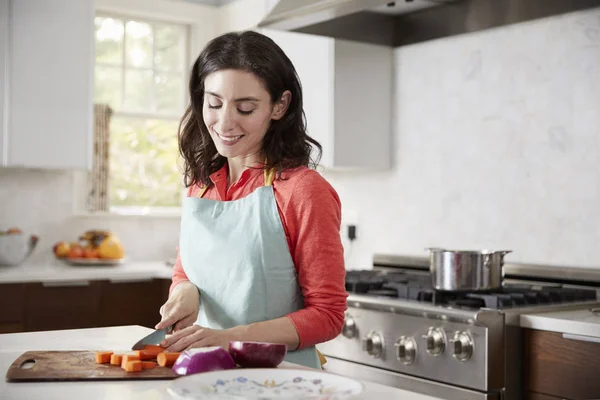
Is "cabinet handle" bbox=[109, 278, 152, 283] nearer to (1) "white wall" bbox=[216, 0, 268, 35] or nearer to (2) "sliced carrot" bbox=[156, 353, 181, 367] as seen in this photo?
(1) "white wall" bbox=[216, 0, 268, 35]

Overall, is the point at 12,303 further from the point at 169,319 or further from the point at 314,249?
the point at 314,249

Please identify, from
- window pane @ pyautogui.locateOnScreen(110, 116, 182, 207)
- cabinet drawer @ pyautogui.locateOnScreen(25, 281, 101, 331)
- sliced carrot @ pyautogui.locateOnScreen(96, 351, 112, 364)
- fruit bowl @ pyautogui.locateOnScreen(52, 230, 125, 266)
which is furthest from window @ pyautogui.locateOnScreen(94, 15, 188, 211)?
sliced carrot @ pyautogui.locateOnScreen(96, 351, 112, 364)

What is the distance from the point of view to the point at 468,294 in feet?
8.42

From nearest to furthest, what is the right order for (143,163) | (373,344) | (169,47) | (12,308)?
(373,344), (12,308), (143,163), (169,47)

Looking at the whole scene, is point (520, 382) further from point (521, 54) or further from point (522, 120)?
point (521, 54)

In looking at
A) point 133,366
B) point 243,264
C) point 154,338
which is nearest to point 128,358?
point 133,366

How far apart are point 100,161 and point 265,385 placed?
3.39 meters

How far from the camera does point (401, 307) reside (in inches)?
101

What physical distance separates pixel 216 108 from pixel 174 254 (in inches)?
124

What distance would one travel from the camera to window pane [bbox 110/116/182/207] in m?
4.51

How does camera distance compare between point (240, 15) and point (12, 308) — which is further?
point (240, 15)

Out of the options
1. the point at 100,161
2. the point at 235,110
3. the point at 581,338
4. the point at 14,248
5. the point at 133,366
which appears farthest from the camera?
the point at 100,161

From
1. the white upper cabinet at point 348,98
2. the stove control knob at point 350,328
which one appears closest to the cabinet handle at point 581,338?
the stove control knob at point 350,328

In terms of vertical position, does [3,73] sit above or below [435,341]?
above
